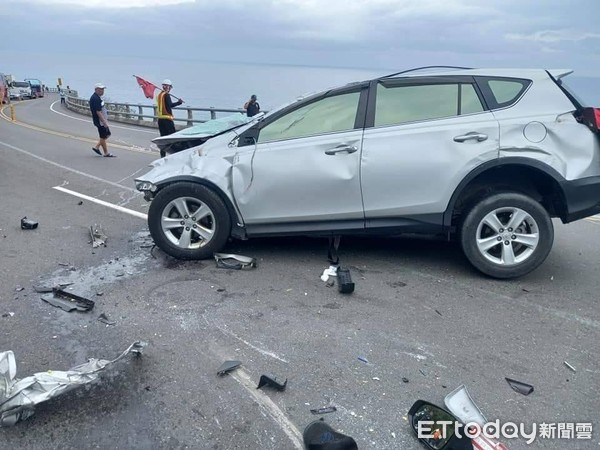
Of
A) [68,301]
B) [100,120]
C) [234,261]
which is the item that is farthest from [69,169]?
[68,301]

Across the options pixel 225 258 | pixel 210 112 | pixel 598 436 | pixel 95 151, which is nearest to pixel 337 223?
pixel 225 258

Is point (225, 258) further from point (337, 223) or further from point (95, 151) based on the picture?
point (95, 151)

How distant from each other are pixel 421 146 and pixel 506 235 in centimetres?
111

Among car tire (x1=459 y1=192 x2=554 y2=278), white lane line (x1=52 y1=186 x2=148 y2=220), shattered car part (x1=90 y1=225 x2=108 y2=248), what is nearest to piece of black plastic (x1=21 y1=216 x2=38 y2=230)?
shattered car part (x1=90 y1=225 x2=108 y2=248)

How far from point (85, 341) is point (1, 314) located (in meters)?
0.89

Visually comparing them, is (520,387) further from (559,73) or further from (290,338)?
(559,73)

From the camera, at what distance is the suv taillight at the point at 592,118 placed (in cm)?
426

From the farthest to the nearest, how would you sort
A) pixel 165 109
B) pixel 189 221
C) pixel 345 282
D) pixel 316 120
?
pixel 165 109
pixel 189 221
pixel 316 120
pixel 345 282

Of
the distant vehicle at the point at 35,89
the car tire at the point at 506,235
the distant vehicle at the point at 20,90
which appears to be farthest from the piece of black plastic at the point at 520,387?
the distant vehicle at the point at 35,89

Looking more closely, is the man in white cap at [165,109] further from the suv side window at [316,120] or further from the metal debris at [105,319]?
the metal debris at [105,319]

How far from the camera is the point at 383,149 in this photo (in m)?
4.54

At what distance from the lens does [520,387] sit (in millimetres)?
3074

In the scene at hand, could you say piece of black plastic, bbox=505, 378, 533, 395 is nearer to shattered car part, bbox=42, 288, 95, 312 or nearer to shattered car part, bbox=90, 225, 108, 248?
shattered car part, bbox=42, 288, 95, 312

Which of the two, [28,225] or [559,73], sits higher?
[559,73]
